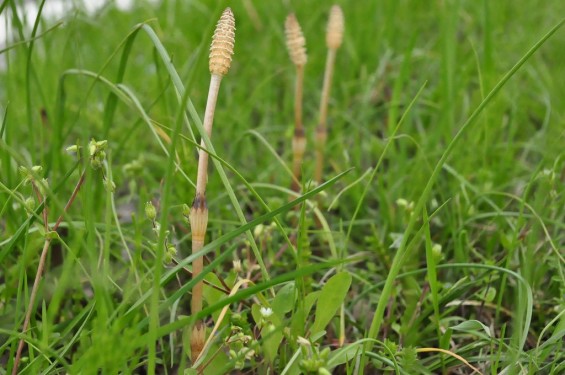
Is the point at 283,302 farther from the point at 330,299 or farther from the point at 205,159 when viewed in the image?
the point at 205,159

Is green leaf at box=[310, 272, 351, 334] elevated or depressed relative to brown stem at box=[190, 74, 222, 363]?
depressed

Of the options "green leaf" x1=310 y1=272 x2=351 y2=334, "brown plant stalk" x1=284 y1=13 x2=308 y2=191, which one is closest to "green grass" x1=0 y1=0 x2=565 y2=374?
"green leaf" x1=310 y1=272 x2=351 y2=334

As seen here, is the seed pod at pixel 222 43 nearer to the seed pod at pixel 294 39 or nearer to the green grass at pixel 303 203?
the green grass at pixel 303 203

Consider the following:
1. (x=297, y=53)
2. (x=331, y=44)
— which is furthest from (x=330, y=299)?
(x=331, y=44)

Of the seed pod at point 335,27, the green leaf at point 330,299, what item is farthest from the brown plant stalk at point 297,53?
the green leaf at point 330,299

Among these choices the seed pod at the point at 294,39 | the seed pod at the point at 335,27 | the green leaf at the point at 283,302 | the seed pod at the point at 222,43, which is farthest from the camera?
the seed pod at the point at 335,27

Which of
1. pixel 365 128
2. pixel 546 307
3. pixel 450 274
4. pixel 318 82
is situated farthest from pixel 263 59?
pixel 546 307

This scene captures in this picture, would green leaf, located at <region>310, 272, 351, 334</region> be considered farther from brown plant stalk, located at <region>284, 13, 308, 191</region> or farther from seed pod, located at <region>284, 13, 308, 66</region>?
seed pod, located at <region>284, 13, 308, 66</region>
